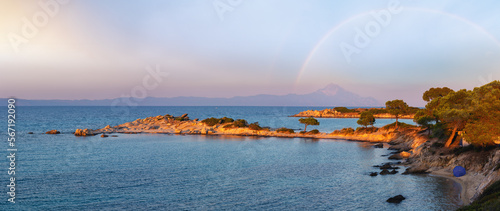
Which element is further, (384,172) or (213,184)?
(384,172)

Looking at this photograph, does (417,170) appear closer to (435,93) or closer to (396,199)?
(396,199)

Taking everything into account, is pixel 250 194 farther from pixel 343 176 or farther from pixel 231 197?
pixel 343 176

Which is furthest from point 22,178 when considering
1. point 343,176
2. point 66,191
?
point 343,176

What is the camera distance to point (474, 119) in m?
43.9

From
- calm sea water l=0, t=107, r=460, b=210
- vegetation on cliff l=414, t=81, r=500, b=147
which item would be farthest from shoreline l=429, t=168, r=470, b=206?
vegetation on cliff l=414, t=81, r=500, b=147

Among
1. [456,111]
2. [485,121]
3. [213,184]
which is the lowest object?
[213,184]

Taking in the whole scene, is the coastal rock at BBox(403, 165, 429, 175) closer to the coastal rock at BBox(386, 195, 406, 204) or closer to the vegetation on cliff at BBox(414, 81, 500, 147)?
the vegetation on cliff at BBox(414, 81, 500, 147)

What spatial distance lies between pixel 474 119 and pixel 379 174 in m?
15.4

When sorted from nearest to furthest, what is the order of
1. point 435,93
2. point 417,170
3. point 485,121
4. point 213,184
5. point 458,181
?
point 458,181 → point 213,184 → point 485,121 → point 417,170 → point 435,93

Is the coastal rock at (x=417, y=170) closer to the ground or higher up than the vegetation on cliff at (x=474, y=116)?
closer to the ground

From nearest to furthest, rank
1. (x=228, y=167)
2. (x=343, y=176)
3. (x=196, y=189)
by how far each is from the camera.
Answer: (x=196, y=189), (x=343, y=176), (x=228, y=167)

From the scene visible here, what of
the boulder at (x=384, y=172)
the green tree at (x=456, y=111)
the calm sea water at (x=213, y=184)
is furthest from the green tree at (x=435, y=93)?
the boulder at (x=384, y=172)

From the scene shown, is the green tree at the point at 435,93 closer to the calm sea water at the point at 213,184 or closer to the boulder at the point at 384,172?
the calm sea water at the point at 213,184

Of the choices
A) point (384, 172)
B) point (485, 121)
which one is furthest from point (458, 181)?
point (485, 121)
